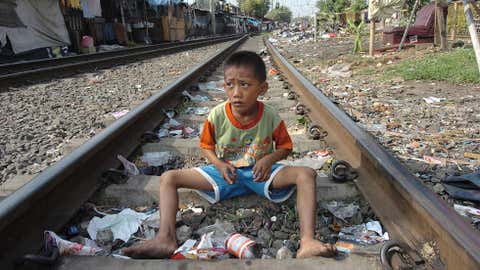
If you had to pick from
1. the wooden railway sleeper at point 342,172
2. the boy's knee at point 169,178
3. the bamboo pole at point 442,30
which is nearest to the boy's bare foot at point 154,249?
the boy's knee at point 169,178

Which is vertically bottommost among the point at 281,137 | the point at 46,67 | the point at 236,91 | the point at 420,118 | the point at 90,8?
the point at 420,118

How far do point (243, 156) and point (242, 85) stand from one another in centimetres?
43

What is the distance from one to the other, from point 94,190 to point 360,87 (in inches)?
192

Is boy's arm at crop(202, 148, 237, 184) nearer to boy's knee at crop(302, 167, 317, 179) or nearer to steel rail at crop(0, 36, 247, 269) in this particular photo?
boy's knee at crop(302, 167, 317, 179)

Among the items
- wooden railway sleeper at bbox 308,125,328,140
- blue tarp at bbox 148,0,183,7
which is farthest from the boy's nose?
blue tarp at bbox 148,0,183,7

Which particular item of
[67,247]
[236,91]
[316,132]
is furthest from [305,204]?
[316,132]

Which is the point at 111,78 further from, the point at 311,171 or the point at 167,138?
the point at 311,171

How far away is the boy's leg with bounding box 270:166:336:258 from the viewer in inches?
63.5

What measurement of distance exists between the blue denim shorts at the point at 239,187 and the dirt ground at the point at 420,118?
0.69m

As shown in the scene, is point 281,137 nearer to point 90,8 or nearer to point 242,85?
point 242,85

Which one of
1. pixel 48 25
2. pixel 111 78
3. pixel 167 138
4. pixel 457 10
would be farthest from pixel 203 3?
pixel 167 138

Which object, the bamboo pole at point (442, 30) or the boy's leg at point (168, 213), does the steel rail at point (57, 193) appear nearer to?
the boy's leg at point (168, 213)

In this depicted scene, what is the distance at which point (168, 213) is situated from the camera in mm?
1900

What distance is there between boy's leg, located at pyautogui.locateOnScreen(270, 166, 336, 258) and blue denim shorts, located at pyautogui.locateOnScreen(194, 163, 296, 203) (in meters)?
0.04
